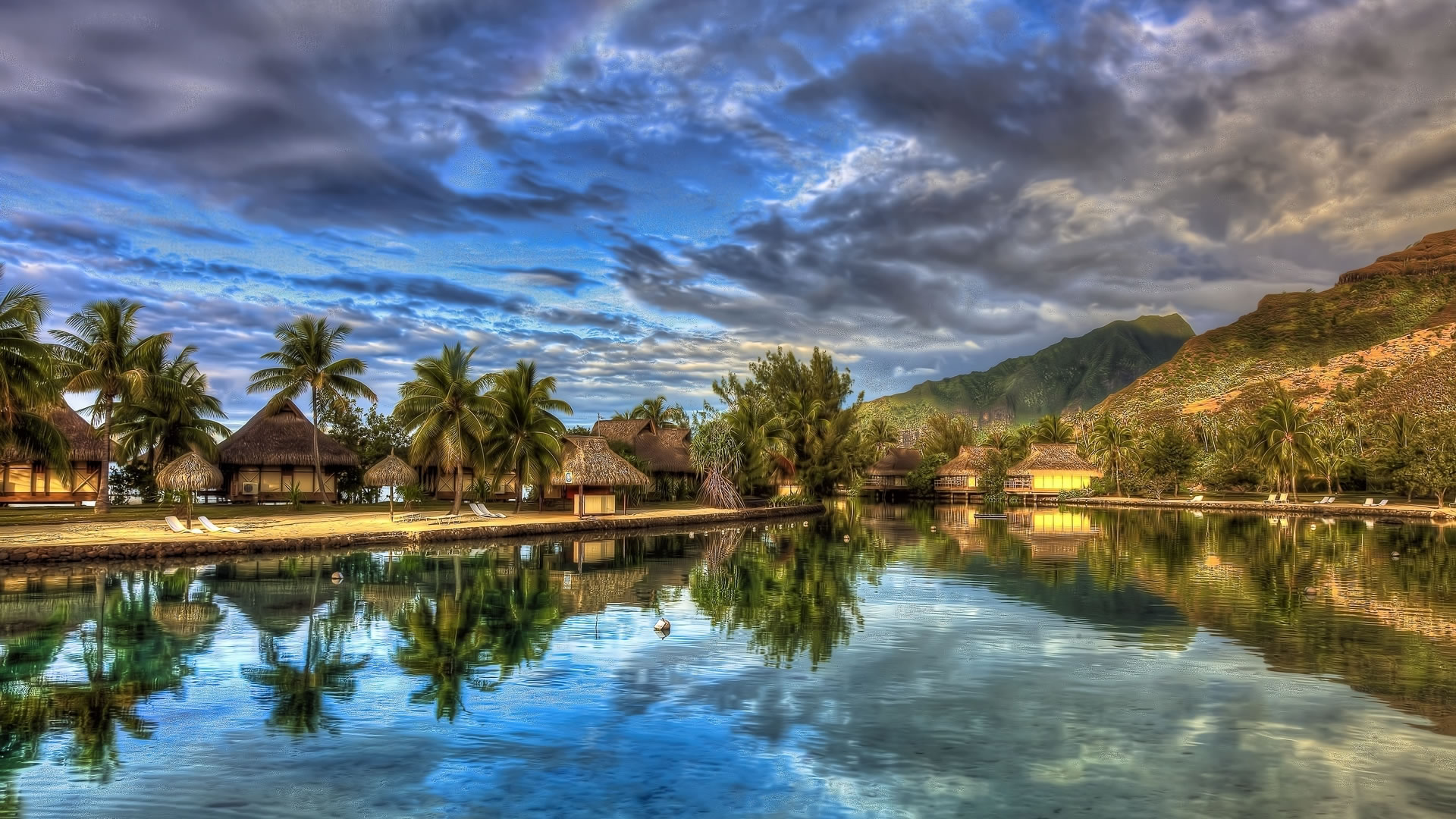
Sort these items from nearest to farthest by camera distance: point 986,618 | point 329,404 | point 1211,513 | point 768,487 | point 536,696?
point 536,696 → point 986,618 → point 329,404 → point 1211,513 → point 768,487

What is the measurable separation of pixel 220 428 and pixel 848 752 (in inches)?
1521

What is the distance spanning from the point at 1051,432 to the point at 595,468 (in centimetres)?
6025

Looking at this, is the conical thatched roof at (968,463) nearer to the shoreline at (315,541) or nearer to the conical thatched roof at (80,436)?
the shoreline at (315,541)

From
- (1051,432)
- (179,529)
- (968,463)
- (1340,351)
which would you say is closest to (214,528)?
(179,529)

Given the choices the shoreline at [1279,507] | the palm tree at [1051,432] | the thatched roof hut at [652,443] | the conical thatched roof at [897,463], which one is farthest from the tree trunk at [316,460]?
the palm tree at [1051,432]

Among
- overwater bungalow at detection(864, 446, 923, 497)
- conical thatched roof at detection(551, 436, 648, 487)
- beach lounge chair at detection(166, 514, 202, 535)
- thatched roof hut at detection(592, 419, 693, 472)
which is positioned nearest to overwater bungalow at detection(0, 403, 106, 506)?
beach lounge chair at detection(166, 514, 202, 535)

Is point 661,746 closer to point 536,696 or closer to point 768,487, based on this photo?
point 536,696

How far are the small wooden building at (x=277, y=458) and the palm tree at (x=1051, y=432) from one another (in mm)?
64719

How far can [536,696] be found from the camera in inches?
450

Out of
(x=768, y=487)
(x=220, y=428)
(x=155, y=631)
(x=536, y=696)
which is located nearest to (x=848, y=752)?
(x=536, y=696)

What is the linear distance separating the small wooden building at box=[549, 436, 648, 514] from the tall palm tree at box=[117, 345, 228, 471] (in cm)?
1503

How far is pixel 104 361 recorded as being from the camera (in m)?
33.8

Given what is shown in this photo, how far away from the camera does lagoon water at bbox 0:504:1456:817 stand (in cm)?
828

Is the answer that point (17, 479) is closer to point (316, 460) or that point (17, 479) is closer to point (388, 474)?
point (316, 460)
